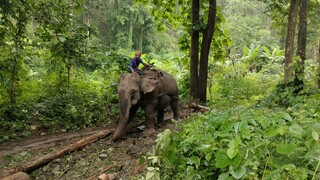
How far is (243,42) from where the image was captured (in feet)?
105

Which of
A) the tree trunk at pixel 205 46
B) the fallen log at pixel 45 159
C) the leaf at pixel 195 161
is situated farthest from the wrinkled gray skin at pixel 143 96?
the leaf at pixel 195 161

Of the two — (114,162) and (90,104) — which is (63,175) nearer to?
(114,162)

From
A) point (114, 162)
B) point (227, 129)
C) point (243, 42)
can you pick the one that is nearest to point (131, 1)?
point (243, 42)

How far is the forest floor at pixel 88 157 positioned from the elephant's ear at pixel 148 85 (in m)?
0.98

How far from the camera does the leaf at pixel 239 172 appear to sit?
2.30m

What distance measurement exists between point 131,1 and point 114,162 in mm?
26987

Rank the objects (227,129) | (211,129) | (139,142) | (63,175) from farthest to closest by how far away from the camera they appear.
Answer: (139,142) < (63,175) < (211,129) < (227,129)

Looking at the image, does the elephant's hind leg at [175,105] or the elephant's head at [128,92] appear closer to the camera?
the elephant's head at [128,92]

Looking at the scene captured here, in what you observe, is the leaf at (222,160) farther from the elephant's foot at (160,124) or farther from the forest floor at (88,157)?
the elephant's foot at (160,124)

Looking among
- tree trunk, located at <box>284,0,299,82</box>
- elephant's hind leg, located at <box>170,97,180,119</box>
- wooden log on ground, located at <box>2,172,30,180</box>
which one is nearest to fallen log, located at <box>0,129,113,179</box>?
wooden log on ground, located at <box>2,172,30,180</box>

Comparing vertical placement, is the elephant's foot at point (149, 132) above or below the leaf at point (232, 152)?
below

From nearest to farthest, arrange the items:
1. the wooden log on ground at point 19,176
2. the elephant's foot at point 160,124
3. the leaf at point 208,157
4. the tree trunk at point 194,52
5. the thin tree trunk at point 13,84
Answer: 1. the leaf at point 208,157
2. the wooden log on ground at point 19,176
3. the elephant's foot at point 160,124
4. the thin tree trunk at point 13,84
5. the tree trunk at point 194,52

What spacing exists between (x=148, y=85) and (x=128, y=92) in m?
0.61

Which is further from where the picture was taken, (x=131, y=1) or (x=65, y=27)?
(x=131, y=1)
